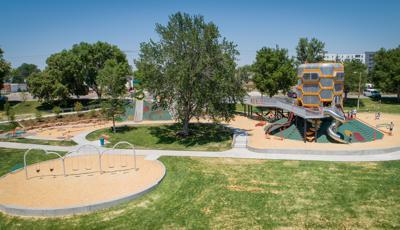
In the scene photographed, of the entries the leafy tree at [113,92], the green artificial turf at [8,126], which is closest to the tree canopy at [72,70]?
the green artificial turf at [8,126]

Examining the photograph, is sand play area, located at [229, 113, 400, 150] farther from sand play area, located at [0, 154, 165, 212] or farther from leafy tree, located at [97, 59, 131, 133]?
leafy tree, located at [97, 59, 131, 133]

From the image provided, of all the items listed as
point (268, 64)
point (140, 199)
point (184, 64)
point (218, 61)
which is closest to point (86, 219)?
point (140, 199)

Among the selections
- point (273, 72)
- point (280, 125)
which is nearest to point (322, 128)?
point (280, 125)

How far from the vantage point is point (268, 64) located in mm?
55844

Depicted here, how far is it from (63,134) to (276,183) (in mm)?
29286

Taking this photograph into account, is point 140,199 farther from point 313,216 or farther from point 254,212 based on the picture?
point 313,216

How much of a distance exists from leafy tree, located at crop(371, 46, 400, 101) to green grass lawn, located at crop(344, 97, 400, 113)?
3104 mm

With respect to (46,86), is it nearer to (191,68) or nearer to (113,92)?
(113,92)

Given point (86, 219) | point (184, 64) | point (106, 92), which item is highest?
point (184, 64)

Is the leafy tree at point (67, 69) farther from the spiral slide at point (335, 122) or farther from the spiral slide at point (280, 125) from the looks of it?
the spiral slide at point (335, 122)

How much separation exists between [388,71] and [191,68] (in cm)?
5330

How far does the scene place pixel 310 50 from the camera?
6575 cm

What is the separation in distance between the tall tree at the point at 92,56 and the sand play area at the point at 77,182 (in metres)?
41.3

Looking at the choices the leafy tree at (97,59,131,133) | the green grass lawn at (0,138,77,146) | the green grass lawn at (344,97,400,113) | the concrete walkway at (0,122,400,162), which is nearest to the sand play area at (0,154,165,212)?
the concrete walkway at (0,122,400,162)
